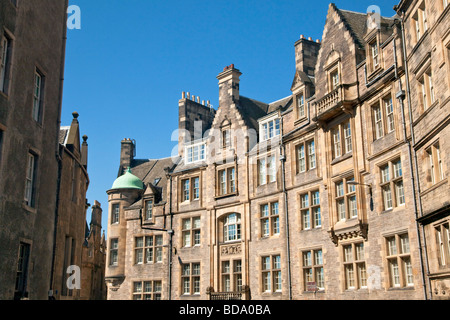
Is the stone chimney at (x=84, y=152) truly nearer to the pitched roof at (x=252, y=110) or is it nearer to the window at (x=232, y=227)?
the window at (x=232, y=227)

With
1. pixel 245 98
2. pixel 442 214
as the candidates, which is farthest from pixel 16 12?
pixel 245 98

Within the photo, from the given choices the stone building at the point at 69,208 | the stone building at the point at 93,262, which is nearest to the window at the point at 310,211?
the stone building at the point at 69,208

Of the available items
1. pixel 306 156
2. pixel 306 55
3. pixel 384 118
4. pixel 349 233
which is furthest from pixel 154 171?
pixel 384 118

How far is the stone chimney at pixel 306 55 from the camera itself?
3509 cm

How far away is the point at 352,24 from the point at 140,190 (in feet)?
74.5

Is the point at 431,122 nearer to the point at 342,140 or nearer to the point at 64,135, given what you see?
the point at 342,140

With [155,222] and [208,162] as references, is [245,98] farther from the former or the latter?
[155,222]

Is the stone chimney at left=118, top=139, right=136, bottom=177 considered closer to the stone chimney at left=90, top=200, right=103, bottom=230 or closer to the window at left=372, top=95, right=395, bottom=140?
the stone chimney at left=90, top=200, right=103, bottom=230

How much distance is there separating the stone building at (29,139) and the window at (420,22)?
1518 cm

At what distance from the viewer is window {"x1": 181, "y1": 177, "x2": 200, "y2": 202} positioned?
3919 centimetres

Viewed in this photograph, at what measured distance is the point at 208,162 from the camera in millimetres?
38344

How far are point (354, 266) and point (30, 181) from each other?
15124 mm

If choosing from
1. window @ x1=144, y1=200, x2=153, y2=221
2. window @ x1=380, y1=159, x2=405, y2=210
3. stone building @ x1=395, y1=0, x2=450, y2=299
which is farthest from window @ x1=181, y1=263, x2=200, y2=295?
stone building @ x1=395, y1=0, x2=450, y2=299

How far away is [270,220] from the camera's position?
108ft
